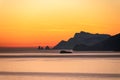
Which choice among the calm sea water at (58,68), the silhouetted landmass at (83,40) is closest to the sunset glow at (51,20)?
the silhouetted landmass at (83,40)

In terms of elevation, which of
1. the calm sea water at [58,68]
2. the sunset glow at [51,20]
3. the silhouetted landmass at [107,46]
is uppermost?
the sunset glow at [51,20]

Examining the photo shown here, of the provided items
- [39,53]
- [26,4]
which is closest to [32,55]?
[39,53]

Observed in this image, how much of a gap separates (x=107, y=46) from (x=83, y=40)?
207 mm

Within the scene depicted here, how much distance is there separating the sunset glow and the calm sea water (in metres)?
0.15

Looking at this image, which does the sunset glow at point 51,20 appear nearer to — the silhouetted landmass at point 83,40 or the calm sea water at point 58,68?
the silhouetted landmass at point 83,40

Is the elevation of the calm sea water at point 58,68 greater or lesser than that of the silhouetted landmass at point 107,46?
lesser

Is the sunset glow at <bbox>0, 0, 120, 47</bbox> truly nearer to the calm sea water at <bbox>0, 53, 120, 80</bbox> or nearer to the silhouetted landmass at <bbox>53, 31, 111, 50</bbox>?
the silhouetted landmass at <bbox>53, 31, 111, 50</bbox>

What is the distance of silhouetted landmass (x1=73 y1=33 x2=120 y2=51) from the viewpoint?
212 cm

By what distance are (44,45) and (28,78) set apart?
316mm

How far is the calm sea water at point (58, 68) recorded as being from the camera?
2094 millimetres

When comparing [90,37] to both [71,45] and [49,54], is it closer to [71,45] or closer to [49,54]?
[71,45]

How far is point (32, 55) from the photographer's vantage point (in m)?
2.27

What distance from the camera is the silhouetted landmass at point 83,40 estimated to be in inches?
85.2

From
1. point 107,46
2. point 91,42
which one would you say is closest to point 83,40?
point 91,42
